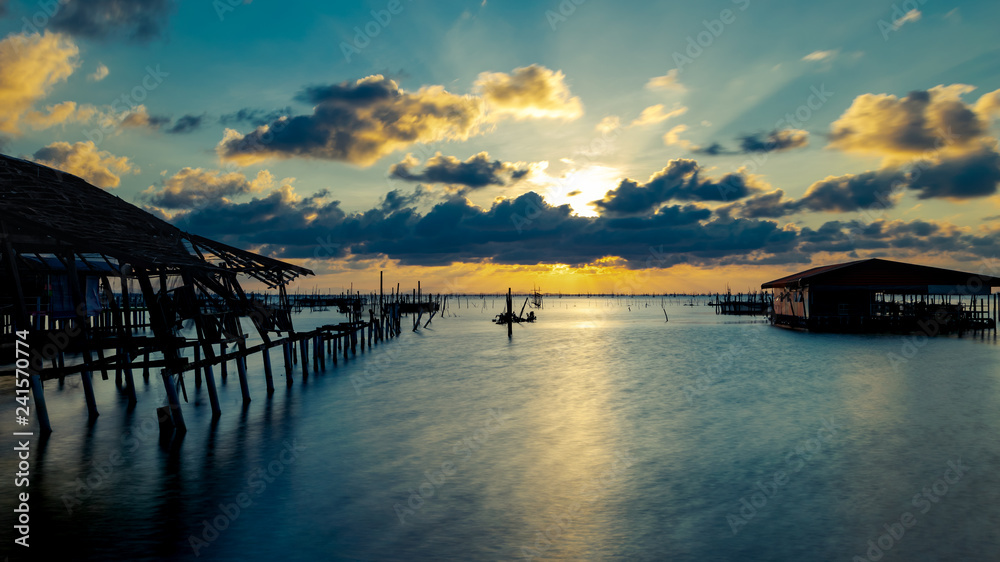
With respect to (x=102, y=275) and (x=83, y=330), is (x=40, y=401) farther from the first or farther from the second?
(x=102, y=275)

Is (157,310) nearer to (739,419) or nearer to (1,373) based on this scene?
(1,373)

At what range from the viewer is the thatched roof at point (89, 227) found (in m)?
12.0

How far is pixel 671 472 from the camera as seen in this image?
12.6 metres

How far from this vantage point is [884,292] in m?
48.2

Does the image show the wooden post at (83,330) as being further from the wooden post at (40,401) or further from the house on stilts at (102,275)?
the wooden post at (40,401)

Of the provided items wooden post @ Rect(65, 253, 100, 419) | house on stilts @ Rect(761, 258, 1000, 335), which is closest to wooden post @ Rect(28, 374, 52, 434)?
wooden post @ Rect(65, 253, 100, 419)

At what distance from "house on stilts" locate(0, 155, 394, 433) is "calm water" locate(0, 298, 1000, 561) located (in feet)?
5.89

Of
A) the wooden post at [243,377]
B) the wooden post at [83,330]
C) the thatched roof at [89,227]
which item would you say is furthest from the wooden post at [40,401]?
the wooden post at [243,377]

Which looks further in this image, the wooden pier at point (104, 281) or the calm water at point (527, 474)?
the wooden pier at point (104, 281)

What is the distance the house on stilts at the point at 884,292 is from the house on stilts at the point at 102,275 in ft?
141

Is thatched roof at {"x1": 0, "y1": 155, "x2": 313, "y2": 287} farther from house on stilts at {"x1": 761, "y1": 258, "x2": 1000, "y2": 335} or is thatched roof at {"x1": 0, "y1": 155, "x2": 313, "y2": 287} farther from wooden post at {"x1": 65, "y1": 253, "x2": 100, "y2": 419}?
house on stilts at {"x1": 761, "y1": 258, "x2": 1000, "y2": 335}

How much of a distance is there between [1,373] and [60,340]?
1.60 meters

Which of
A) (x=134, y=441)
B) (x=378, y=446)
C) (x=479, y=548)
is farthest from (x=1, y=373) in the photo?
(x=479, y=548)

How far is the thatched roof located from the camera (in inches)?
472
